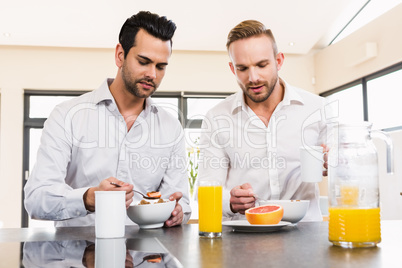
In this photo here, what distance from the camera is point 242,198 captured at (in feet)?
5.37

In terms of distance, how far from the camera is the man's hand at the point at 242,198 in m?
1.62

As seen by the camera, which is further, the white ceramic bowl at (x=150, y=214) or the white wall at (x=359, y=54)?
the white wall at (x=359, y=54)

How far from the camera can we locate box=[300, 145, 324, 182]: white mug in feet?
5.23

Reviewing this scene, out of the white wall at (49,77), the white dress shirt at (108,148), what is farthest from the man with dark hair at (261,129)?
the white wall at (49,77)

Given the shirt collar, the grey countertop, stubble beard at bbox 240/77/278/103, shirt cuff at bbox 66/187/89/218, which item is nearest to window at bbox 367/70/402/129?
the shirt collar

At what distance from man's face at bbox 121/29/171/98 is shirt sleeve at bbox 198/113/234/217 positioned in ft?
1.10

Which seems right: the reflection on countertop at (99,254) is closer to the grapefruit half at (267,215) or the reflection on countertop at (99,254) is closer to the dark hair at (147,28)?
the grapefruit half at (267,215)

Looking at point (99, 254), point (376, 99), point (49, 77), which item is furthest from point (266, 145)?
point (49, 77)

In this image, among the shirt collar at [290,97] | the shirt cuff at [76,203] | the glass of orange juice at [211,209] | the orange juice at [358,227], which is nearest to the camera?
the orange juice at [358,227]

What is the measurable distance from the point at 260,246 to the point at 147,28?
48.9 inches

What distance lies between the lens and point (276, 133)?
6.91 feet

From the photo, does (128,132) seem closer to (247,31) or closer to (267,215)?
(247,31)

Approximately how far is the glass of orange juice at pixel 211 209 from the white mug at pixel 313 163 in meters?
0.46

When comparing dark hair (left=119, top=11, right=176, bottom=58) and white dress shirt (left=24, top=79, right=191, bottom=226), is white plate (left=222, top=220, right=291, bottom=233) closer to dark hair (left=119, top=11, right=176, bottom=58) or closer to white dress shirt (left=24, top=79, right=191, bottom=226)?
white dress shirt (left=24, top=79, right=191, bottom=226)
